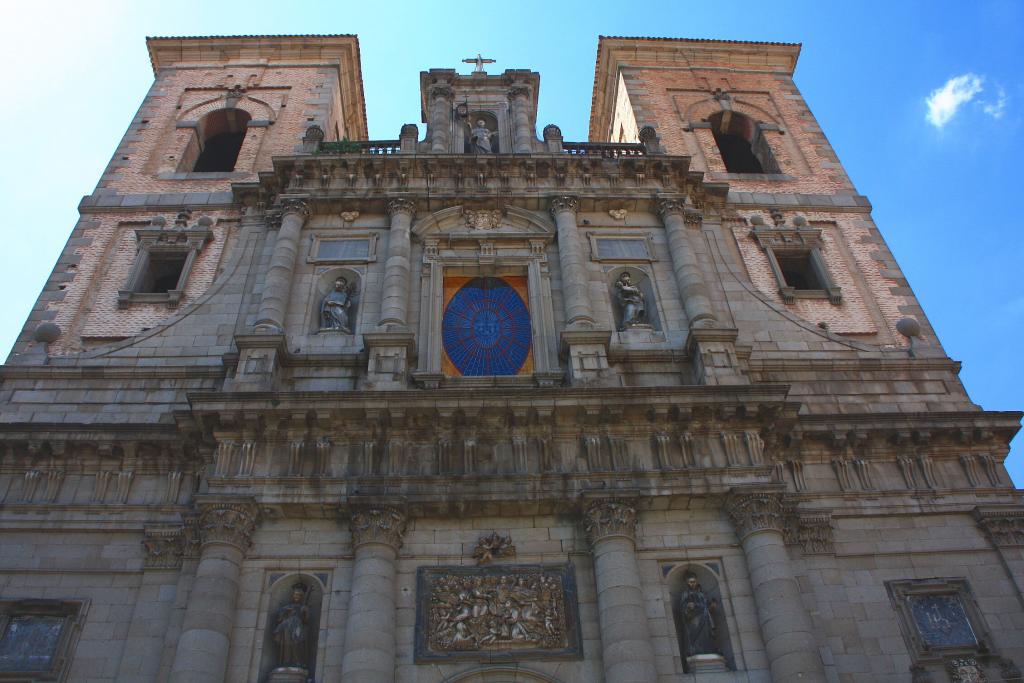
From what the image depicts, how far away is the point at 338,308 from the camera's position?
15.6 meters

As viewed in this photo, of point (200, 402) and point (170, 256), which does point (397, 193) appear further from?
point (200, 402)

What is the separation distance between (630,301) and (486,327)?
107 inches

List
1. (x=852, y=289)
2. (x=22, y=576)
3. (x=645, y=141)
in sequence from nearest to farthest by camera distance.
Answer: (x=22, y=576)
(x=852, y=289)
(x=645, y=141)

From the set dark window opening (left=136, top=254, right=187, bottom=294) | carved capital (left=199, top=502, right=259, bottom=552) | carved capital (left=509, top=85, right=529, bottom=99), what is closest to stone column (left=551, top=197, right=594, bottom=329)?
carved capital (left=509, top=85, right=529, bottom=99)

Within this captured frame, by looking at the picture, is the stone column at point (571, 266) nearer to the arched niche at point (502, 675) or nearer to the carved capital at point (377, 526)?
the carved capital at point (377, 526)

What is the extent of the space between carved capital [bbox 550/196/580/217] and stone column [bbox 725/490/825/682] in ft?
24.3

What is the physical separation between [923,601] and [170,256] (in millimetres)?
14929

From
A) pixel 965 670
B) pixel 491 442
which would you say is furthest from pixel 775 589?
pixel 491 442

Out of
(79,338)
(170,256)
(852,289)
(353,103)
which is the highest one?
(353,103)

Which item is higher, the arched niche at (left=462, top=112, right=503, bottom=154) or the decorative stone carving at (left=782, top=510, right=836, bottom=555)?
the arched niche at (left=462, top=112, right=503, bottom=154)

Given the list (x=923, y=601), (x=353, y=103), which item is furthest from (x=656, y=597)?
(x=353, y=103)

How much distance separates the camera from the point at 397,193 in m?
17.7

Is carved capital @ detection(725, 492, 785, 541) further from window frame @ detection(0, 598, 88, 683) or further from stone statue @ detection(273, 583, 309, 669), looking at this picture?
window frame @ detection(0, 598, 88, 683)

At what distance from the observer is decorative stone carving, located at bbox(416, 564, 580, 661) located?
11.1 m
